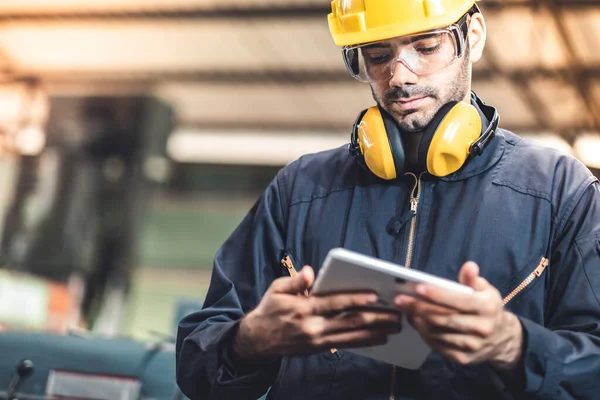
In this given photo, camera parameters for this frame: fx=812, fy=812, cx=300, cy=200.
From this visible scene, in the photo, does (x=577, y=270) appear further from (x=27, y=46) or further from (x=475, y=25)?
(x=27, y=46)

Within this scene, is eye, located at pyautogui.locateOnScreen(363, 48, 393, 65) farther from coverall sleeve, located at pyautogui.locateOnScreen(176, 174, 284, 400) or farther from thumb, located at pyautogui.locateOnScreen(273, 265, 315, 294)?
thumb, located at pyautogui.locateOnScreen(273, 265, 315, 294)

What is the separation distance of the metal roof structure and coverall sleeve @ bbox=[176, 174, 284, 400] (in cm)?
629

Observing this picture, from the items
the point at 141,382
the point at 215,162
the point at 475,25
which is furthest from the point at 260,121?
the point at 475,25

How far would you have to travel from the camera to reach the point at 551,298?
1351 millimetres

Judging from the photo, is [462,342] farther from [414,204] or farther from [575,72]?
[575,72]

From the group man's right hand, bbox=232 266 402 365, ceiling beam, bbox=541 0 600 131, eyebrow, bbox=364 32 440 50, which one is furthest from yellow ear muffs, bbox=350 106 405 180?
ceiling beam, bbox=541 0 600 131

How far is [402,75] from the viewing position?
150 cm

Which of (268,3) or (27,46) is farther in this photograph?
(27,46)

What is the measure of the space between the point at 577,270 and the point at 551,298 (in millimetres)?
74

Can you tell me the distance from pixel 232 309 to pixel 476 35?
74 cm

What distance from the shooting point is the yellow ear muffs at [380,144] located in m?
1.48

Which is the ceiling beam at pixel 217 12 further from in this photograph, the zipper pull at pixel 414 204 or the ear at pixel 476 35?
the zipper pull at pixel 414 204

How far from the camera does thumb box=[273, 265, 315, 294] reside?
3.83 ft

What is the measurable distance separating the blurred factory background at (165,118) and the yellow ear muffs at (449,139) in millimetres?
1687
